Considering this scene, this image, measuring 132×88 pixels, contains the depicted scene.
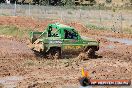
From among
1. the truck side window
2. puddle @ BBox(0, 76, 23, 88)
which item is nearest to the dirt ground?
puddle @ BBox(0, 76, 23, 88)

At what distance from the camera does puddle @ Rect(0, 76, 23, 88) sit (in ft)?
47.1

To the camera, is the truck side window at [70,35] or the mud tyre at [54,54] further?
the truck side window at [70,35]

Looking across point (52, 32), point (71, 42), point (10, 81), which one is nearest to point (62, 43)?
point (71, 42)

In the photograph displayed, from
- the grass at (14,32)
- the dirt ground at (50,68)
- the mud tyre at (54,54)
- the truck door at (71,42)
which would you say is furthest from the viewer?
the grass at (14,32)

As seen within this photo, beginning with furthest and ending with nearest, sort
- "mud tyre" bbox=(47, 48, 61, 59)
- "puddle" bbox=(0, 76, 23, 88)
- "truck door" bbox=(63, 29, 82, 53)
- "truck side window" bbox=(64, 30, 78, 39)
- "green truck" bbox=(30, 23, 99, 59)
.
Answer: "truck side window" bbox=(64, 30, 78, 39) < "truck door" bbox=(63, 29, 82, 53) < "mud tyre" bbox=(47, 48, 61, 59) < "green truck" bbox=(30, 23, 99, 59) < "puddle" bbox=(0, 76, 23, 88)

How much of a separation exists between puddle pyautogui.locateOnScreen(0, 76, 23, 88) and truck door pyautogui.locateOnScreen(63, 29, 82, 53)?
4.56 metres

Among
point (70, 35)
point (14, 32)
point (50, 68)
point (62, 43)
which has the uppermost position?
point (70, 35)

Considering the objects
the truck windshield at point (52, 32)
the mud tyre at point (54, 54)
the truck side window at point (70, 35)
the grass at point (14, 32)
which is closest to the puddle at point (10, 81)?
the mud tyre at point (54, 54)

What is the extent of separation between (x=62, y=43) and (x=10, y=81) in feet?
16.9

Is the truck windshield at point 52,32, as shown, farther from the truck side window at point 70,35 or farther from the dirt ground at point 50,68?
the dirt ground at point 50,68

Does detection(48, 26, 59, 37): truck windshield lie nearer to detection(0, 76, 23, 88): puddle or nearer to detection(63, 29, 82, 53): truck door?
detection(63, 29, 82, 53): truck door

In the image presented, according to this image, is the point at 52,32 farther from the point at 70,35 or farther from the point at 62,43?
the point at 62,43

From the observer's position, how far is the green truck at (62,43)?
63.4 feet

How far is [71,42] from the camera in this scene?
19.8m
